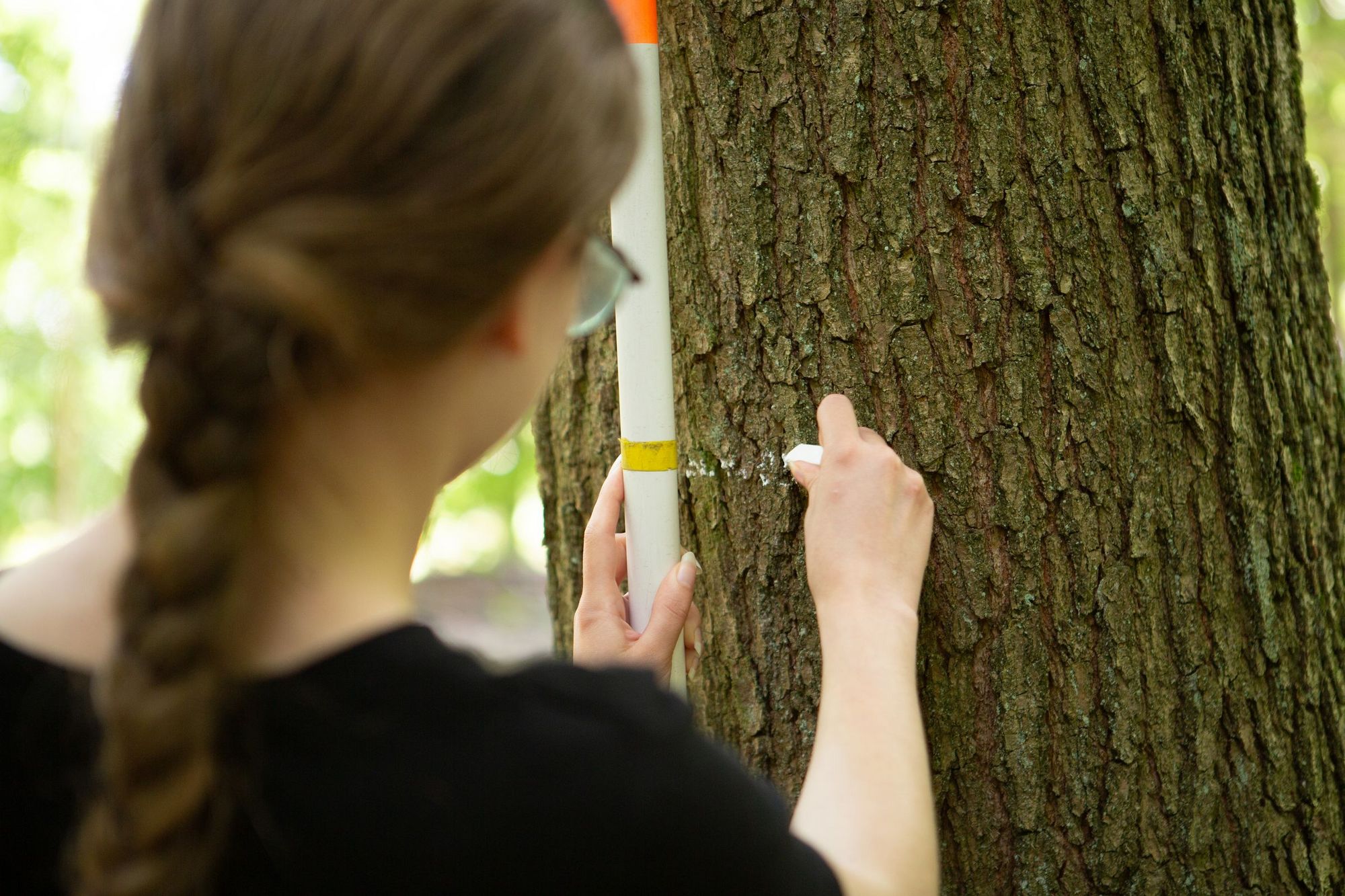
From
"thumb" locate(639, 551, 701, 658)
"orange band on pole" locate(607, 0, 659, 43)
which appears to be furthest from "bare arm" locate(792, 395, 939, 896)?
"orange band on pole" locate(607, 0, 659, 43)

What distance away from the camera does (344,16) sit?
81cm

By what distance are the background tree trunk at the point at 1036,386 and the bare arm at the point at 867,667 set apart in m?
0.16

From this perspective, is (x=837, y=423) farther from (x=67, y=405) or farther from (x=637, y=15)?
(x=67, y=405)

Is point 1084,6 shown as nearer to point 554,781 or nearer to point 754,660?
point 754,660

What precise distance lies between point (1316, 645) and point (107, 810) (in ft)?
5.98

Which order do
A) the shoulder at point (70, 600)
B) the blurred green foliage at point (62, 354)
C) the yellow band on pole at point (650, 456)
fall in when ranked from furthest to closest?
the blurred green foliage at point (62, 354)
the yellow band on pole at point (650, 456)
the shoulder at point (70, 600)

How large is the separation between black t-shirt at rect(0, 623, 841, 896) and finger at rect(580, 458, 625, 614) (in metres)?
0.68

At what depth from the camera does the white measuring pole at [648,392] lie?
1578 mm

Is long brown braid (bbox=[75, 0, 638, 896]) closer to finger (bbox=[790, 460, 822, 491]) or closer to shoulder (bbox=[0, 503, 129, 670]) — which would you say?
shoulder (bbox=[0, 503, 129, 670])

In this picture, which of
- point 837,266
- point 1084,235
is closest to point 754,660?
point 837,266

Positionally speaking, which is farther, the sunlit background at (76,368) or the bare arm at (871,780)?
the sunlit background at (76,368)

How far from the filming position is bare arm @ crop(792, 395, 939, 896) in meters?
1.03

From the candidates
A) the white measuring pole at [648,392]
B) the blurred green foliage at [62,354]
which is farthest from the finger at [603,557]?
the blurred green foliage at [62,354]

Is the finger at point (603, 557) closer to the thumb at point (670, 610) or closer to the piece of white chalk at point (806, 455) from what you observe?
the thumb at point (670, 610)
